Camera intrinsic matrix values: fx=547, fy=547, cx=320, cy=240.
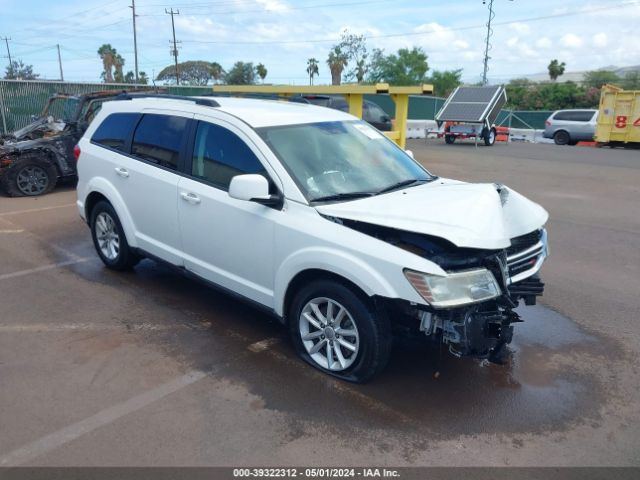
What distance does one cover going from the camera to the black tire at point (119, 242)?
5.62 meters

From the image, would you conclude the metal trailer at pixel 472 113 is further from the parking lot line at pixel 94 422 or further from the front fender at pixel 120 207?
the parking lot line at pixel 94 422

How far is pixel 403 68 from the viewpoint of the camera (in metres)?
69.2

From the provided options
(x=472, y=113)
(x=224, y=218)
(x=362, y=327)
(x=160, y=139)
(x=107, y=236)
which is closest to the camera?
(x=362, y=327)

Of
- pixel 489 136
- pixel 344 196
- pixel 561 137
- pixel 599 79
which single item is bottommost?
pixel 561 137

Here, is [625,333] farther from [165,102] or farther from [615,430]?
[165,102]

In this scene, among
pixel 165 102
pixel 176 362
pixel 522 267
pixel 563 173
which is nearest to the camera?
pixel 522 267

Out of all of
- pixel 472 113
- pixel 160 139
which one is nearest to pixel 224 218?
pixel 160 139

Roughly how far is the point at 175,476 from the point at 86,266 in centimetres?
400

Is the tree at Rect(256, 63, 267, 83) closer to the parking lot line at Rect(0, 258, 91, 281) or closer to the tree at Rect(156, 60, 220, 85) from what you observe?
the tree at Rect(156, 60, 220, 85)

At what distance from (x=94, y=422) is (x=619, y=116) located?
83.7ft

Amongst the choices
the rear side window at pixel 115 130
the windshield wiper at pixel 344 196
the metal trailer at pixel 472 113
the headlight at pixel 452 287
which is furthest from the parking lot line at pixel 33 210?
the metal trailer at pixel 472 113

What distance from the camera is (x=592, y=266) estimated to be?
6.59m

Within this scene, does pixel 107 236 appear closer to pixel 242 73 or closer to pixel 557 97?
pixel 557 97

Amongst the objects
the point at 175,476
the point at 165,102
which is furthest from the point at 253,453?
the point at 165,102
